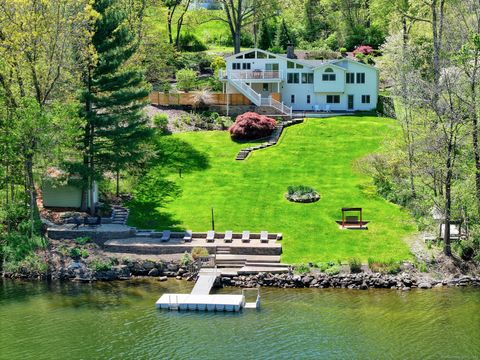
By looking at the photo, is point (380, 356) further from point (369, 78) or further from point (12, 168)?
point (369, 78)

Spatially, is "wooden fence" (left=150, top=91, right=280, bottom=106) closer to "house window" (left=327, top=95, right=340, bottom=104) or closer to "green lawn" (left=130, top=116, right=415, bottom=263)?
"green lawn" (left=130, top=116, right=415, bottom=263)

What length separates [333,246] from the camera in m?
48.5

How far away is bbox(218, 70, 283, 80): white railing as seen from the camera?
76062 mm

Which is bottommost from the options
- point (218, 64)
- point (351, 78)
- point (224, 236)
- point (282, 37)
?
point (224, 236)

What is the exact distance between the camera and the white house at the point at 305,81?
7625 cm

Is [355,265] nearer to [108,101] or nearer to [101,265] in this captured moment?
[101,265]

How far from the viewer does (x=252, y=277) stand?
148ft

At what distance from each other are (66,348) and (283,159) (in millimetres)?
30897

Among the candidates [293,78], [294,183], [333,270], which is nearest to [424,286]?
[333,270]

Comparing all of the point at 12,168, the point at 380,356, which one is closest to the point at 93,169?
the point at 12,168

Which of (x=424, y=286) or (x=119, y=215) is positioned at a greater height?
(x=119, y=215)

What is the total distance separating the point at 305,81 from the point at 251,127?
12.7 meters

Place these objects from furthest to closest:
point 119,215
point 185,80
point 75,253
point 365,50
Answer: point 365,50 → point 185,80 → point 119,215 → point 75,253

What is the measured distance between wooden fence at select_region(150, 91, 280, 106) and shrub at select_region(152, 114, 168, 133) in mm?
5493
